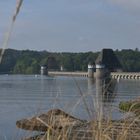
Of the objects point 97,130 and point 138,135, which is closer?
point 97,130

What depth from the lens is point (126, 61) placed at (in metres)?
141

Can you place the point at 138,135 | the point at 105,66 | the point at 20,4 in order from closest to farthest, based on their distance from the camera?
the point at 20,4 < the point at 138,135 < the point at 105,66

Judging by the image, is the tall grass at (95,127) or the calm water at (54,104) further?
the calm water at (54,104)

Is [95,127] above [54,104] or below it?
below

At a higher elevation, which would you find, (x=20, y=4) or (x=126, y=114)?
(x=20, y=4)

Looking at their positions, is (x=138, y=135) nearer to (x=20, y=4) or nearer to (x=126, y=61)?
(x=20, y=4)

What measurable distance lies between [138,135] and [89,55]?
14598 centimetres

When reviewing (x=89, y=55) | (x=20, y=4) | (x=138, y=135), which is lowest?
(x=138, y=135)

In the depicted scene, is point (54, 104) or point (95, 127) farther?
point (54, 104)

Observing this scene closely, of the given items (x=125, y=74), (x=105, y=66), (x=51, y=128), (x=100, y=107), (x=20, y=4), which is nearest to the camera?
(x=20, y=4)

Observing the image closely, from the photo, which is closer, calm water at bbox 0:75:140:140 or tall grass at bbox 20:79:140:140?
tall grass at bbox 20:79:140:140

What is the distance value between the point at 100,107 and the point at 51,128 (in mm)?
512

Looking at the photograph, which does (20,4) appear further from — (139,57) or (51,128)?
(139,57)

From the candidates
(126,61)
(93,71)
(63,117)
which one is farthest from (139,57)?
(63,117)
